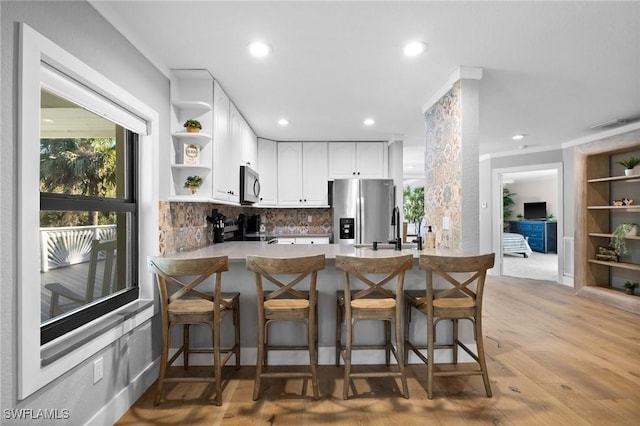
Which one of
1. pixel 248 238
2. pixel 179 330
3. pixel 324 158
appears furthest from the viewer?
pixel 324 158

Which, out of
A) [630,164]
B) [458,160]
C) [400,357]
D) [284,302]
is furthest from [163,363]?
[630,164]

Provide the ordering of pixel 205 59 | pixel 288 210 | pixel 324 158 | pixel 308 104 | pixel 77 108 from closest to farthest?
pixel 77 108
pixel 205 59
pixel 308 104
pixel 324 158
pixel 288 210

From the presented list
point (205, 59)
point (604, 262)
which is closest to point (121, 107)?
point (205, 59)

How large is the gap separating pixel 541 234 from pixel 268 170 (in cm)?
954

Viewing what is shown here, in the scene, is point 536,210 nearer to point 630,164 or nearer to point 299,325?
point 630,164

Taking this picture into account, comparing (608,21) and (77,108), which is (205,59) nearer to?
(77,108)

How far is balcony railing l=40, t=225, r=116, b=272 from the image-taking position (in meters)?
1.72

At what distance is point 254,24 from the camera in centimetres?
204

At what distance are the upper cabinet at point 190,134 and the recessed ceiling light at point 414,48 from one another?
5.22 ft

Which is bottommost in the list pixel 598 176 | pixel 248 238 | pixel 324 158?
pixel 248 238

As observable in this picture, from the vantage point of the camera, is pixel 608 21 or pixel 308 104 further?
pixel 308 104

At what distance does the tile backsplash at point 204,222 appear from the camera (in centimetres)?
271

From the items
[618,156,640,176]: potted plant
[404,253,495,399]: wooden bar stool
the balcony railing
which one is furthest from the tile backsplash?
[618,156,640,176]: potted plant

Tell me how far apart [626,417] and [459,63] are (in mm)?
2558
